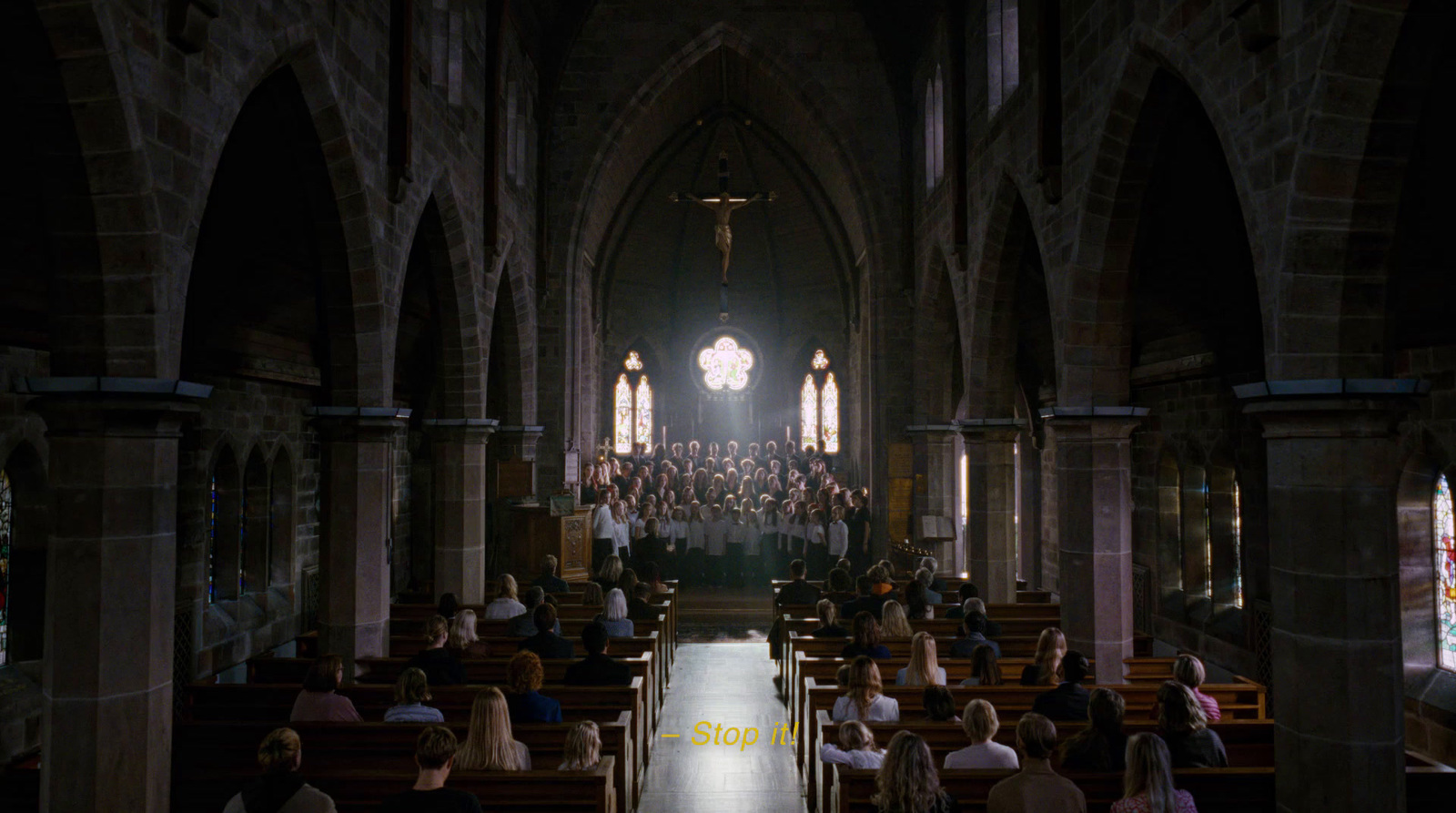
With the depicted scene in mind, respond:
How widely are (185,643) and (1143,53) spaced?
44.5ft

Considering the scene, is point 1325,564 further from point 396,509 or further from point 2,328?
point 396,509

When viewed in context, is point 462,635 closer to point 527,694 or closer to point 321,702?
point 321,702

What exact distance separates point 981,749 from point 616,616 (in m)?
5.60

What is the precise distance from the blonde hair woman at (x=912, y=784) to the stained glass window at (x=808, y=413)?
25929 millimetres

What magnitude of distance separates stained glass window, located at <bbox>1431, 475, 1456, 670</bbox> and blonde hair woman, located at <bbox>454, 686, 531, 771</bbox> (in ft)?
31.7

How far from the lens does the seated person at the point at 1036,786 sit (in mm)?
5031

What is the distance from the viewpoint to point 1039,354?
20078 millimetres

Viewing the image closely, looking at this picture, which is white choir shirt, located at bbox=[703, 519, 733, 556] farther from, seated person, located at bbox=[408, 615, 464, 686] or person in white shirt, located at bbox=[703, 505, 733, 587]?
seated person, located at bbox=[408, 615, 464, 686]

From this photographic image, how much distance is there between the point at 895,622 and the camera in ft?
33.8

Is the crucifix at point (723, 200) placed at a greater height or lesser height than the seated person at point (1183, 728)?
greater

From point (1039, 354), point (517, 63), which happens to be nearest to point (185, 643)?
point (517, 63)

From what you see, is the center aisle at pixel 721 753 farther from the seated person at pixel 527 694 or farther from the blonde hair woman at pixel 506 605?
the blonde hair woman at pixel 506 605

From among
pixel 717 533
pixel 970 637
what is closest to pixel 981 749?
pixel 970 637

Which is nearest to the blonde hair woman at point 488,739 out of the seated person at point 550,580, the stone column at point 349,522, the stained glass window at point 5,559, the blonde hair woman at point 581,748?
the blonde hair woman at point 581,748
